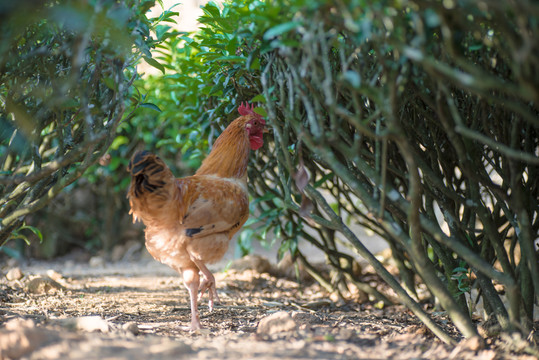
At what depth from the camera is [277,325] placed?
3154mm

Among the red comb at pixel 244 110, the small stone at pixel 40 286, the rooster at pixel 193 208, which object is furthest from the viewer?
the small stone at pixel 40 286

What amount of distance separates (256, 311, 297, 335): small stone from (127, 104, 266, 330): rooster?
2.79 ft

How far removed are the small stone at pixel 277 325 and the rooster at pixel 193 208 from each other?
0.85 meters

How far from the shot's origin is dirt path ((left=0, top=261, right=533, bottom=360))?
8.36ft

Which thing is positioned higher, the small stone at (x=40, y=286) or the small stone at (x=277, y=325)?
the small stone at (x=277, y=325)

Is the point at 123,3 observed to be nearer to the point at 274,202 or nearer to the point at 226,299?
the point at 274,202

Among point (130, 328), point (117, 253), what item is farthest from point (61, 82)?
point (117, 253)

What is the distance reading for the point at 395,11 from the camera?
2.34 metres

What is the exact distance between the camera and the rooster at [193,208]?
3.73m

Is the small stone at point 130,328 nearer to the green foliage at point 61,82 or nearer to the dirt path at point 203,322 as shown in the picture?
the dirt path at point 203,322

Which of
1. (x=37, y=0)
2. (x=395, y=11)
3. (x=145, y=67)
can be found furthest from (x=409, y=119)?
(x=145, y=67)

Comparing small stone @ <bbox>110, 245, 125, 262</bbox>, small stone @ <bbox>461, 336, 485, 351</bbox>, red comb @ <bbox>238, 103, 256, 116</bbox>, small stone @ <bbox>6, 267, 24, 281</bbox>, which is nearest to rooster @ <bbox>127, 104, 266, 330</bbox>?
red comb @ <bbox>238, 103, 256, 116</bbox>

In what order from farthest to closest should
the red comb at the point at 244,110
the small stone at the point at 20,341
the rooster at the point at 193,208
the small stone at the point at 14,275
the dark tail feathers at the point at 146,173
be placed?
1. the small stone at the point at 14,275
2. the red comb at the point at 244,110
3. the rooster at the point at 193,208
4. the dark tail feathers at the point at 146,173
5. the small stone at the point at 20,341

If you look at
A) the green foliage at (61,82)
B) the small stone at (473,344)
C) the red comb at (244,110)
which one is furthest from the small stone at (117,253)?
the small stone at (473,344)
